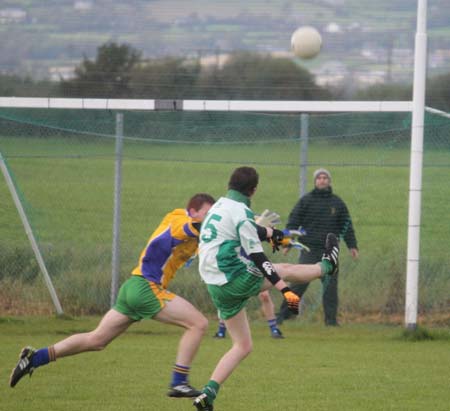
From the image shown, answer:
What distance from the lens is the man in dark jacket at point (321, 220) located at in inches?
509

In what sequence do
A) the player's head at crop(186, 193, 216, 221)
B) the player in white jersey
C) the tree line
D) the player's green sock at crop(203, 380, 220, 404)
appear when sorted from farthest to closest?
1. the tree line
2. the player's head at crop(186, 193, 216, 221)
3. the player in white jersey
4. the player's green sock at crop(203, 380, 220, 404)

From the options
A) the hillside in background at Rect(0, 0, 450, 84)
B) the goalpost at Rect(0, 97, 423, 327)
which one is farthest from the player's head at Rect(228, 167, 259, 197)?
the hillside in background at Rect(0, 0, 450, 84)

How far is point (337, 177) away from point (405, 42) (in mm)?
28901

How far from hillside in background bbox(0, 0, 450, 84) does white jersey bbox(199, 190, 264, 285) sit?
90.5 ft

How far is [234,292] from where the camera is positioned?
A: 780 cm

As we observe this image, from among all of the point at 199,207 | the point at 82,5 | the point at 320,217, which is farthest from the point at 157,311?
the point at 82,5

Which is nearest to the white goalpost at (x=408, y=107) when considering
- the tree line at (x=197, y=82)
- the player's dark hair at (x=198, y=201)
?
the player's dark hair at (x=198, y=201)

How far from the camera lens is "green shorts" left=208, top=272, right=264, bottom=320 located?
7.81 meters

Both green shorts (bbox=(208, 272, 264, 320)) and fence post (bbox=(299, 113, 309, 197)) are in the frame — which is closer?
green shorts (bbox=(208, 272, 264, 320))

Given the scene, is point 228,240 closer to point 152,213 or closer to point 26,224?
point 26,224

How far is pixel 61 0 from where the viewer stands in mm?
52781

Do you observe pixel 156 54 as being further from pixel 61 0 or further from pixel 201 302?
pixel 201 302

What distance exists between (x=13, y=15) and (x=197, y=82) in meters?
11.3

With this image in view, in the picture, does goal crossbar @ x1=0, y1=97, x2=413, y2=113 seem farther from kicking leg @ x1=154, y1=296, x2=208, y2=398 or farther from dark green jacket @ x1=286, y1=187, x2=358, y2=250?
kicking leg @ x1=154, y1=296, x2=208, y2=398
